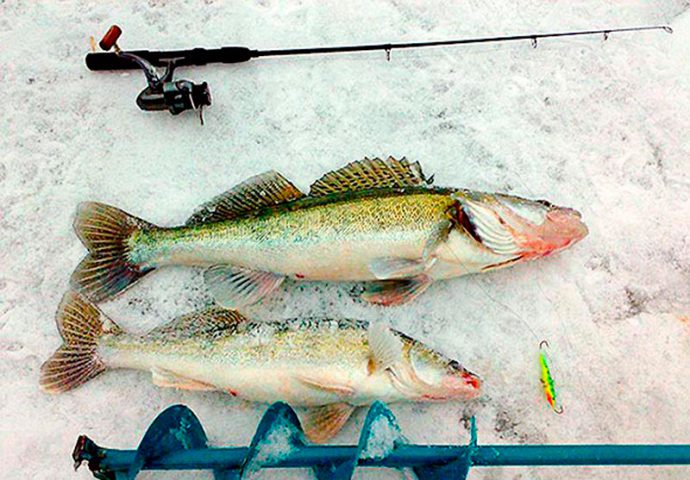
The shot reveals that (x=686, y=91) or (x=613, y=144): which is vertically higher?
(x=686, y=91)

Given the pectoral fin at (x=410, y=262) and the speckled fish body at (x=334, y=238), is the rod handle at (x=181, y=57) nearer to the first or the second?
the speckled fish body at (x=334, y=238)

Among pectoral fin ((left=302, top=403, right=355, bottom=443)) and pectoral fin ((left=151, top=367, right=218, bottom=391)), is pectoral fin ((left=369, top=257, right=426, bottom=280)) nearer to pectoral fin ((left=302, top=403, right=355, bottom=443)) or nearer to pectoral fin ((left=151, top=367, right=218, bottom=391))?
pectoral fin ((left=302, top=403, right=355, bottom=443))

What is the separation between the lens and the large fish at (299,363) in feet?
6.84

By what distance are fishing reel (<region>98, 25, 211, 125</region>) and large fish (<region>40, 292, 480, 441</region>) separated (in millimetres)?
996

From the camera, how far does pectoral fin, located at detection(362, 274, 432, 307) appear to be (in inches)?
91.0

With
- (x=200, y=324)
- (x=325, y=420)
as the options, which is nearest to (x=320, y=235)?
(x=200, y=324)

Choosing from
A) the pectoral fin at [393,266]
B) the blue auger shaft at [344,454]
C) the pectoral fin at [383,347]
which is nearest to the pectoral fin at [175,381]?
the blue auger shaft at [344,454]

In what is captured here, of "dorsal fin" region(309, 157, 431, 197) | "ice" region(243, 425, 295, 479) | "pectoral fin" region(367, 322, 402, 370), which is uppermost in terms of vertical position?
"dorsal fin" region(309, 157, 431, 197)

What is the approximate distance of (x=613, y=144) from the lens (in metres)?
2.73

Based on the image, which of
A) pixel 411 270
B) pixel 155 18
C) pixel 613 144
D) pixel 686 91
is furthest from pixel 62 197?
pixel 686 91

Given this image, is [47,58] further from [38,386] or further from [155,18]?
[38,386]

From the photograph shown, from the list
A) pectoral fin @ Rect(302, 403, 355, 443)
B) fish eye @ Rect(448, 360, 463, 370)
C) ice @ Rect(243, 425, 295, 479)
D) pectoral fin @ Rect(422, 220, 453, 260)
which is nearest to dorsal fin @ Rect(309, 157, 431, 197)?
pectoral fin @ Rect(422, 220, 453, 260)

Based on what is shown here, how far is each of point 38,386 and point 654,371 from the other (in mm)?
2204

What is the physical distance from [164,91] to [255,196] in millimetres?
653
